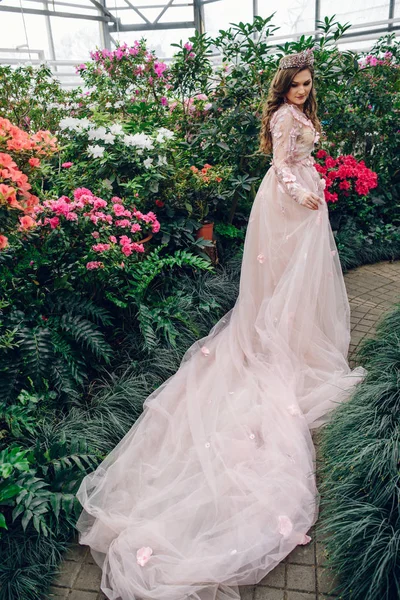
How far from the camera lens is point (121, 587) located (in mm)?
1804

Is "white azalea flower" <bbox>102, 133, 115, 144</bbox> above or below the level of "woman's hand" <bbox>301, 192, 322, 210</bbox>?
above

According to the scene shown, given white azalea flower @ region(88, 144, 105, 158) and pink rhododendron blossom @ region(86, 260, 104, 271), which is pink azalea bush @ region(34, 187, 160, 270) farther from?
white azalea flower @ region(88, 144, 105, 158)

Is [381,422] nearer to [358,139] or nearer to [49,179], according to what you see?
[49,179]

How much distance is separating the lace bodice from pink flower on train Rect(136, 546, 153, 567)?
6.91 ft

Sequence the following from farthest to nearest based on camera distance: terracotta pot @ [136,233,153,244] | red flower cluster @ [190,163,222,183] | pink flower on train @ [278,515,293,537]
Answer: red flower cluster @ [190,163,222,183]
terracotta pot @ [136,233,153,244]
pink flower on train @ [278,515,293,537]

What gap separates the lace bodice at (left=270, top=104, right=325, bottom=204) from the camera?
2906mm

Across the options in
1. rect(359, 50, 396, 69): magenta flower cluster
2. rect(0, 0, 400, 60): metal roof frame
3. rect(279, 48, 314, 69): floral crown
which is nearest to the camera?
rect(279, 48, 314, 69): floral crown

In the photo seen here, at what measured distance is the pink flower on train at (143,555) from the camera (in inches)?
72.1

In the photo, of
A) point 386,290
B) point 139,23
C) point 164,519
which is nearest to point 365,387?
point 164,519

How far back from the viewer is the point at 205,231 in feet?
13.9

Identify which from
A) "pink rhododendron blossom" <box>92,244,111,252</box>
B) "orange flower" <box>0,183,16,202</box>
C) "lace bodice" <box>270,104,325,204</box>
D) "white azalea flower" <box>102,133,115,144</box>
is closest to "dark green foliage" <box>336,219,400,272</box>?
"lace bodice" <box>270,104,325,204</box>

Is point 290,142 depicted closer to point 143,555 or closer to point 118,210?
point 118,210

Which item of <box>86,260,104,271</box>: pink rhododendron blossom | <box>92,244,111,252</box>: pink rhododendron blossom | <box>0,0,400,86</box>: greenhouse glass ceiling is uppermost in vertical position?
<box>0,0,400,86</box>: greenhouse glass ceiling

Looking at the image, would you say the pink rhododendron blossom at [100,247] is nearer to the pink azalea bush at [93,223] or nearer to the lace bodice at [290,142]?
the pink azalea bush at [93,223]
